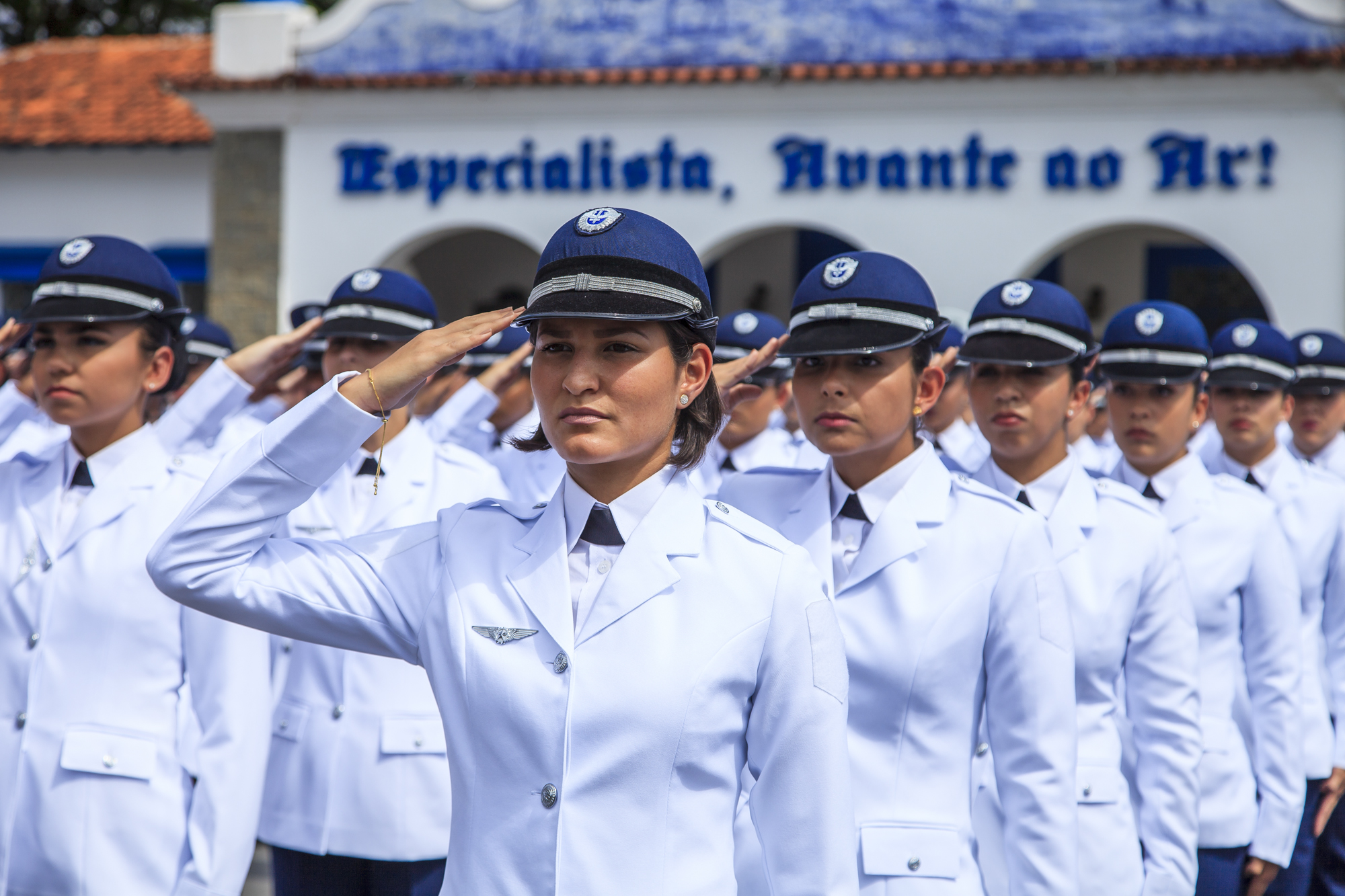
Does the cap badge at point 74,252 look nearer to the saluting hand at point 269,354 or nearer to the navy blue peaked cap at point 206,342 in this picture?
the saluting hand at point 269,354

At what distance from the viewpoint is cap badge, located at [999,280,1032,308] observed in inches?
157

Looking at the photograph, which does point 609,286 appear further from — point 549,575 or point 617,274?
point 549,575

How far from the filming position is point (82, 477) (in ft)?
11.5

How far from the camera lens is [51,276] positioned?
133 inches

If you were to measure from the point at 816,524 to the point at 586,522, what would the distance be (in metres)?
0.98

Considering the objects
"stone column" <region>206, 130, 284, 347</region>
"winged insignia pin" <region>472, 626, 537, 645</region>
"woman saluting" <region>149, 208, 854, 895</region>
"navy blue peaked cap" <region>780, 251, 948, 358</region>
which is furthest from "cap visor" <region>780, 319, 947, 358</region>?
"stone column" <region>206, 130, 284, 347</region>

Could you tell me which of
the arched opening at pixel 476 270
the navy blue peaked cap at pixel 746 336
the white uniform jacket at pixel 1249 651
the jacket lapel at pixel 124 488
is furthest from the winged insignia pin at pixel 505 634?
the arched opening at pixel 476 270

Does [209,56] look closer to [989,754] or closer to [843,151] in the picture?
[843,151]

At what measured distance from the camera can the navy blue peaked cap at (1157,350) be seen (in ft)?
15.3

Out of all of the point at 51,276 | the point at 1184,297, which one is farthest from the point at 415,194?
the point at 51,276

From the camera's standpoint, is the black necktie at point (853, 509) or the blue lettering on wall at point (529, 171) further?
the blue lettering on wall at point (529, 171)

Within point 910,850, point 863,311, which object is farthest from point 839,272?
point 910,850

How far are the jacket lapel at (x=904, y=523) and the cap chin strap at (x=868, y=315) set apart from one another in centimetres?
34

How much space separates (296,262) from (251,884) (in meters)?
11.4
